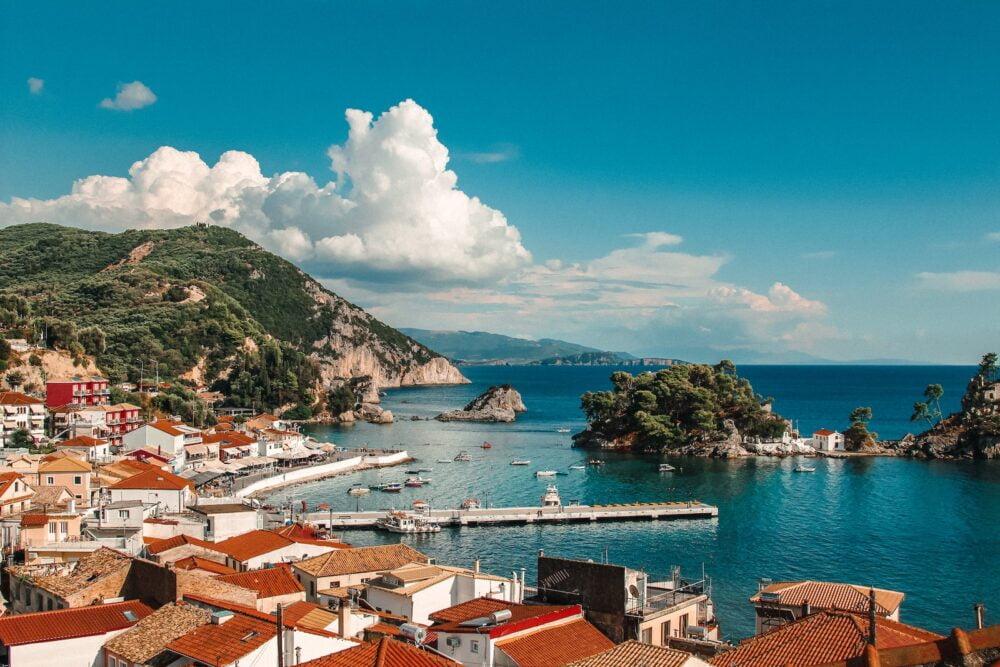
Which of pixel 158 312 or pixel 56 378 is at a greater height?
pixel 158 312

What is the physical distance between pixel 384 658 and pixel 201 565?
16593mm

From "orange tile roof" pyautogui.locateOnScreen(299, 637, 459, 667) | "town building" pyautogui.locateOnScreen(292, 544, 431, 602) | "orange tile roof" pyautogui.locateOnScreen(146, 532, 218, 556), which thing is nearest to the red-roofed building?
"orange tile roof" pyautogui.locateOnScreen(299, 637, 459, 667)

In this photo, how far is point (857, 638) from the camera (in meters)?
15.0

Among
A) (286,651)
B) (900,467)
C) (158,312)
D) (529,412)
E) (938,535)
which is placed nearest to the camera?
(286,651)

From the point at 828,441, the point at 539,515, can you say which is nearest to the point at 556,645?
the point at 539,515

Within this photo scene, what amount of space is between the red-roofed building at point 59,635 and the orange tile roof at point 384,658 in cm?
668

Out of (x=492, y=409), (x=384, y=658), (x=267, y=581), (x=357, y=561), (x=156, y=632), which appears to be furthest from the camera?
(x=492, y=409)

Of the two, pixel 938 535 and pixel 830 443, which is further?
pixel 830 443

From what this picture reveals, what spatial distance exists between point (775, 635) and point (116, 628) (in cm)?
1423

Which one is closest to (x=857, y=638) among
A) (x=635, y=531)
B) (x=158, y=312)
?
(x=635, y=531)

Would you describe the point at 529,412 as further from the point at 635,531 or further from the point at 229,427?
the point at 635,531

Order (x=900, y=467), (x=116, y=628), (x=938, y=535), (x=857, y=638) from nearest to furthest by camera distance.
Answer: (x=857, y=638)
(x=116, y=628)
(x=938, y=535)
(x=900, y=467)

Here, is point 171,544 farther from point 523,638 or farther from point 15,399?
point 15,399

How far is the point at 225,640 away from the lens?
16.8 meters
